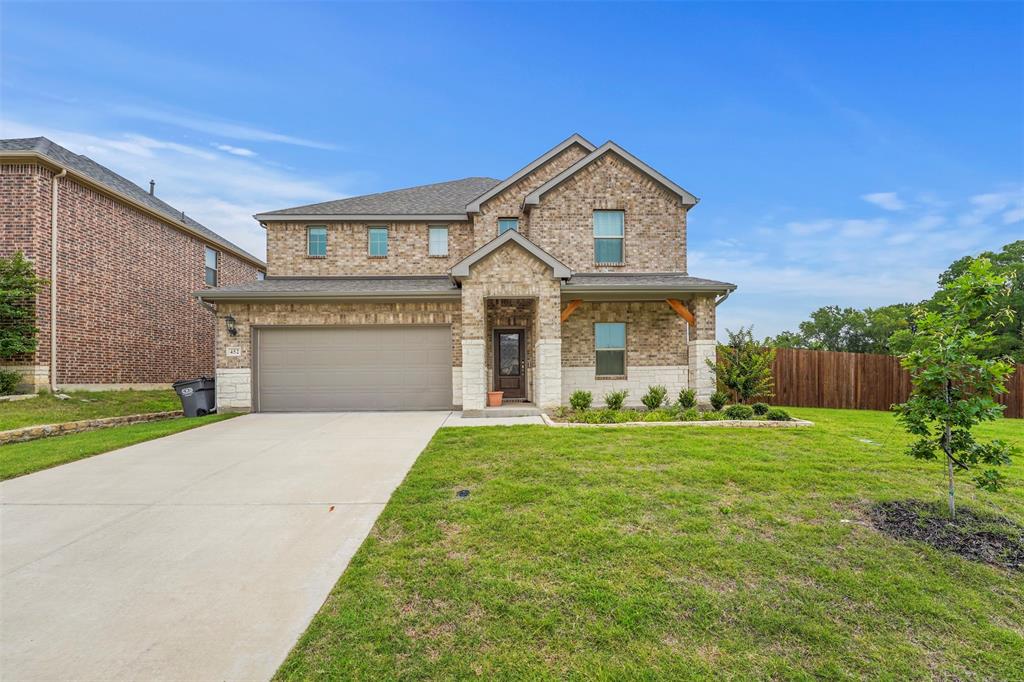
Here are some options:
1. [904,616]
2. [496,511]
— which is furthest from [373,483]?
[904,616]

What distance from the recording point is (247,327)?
38.7ft

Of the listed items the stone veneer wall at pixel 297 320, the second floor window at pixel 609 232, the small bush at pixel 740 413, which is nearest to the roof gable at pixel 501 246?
the stone veneer wall at pixel 297 320

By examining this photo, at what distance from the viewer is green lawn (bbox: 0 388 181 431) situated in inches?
357

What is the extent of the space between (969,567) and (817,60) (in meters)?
14.7

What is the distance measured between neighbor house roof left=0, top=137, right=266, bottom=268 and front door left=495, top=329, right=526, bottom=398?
503 inches

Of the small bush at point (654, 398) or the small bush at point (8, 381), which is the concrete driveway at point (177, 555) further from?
the small bush at point (8, 381)

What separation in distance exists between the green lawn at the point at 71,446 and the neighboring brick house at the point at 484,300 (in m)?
2.58

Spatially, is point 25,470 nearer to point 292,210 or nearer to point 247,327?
point 247,327

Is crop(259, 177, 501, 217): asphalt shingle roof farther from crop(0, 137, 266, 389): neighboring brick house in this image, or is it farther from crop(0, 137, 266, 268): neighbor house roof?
crop(0, 137, 266, 389): neighboring brick house

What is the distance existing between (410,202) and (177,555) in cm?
1327

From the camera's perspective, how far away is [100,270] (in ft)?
42.2

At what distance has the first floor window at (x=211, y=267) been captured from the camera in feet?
58.9

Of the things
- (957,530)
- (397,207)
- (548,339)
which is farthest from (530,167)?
(957,530)

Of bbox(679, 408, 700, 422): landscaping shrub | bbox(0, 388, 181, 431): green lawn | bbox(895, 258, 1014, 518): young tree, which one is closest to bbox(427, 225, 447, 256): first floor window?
bbox(0, 388, 181, 431): green lawn
